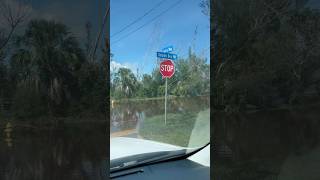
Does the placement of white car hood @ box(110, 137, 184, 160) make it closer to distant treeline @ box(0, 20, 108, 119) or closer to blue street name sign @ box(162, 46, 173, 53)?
distant treeline @ box(0, 20, 108, 119)

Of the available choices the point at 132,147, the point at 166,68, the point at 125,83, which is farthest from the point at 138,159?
the point at 125,83

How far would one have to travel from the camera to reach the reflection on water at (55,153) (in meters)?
1.72

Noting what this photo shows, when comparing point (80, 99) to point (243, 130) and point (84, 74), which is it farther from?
point (243, 130)

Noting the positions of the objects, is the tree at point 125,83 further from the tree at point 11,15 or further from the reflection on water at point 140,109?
the tree at point 11,15

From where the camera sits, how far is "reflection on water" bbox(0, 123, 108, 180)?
1.72m

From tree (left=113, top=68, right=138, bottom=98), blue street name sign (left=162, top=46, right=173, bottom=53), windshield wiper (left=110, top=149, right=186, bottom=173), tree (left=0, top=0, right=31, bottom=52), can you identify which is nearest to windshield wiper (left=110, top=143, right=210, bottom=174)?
windshield wiper (left=110, top=149, right=186, bottom=173)

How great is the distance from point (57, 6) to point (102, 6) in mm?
178

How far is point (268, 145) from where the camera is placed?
2090 mm

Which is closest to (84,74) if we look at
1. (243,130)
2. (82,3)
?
(82,3)

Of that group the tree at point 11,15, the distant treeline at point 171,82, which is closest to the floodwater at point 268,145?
the distant treeline at point 171,82

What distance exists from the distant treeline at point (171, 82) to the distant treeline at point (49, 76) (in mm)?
136

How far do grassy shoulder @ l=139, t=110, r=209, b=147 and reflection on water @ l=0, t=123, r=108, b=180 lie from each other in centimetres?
59

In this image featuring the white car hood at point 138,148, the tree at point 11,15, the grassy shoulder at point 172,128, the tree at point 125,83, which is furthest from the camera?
the grassy shoulder at point 172,128

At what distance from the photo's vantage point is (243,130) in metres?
2.12
